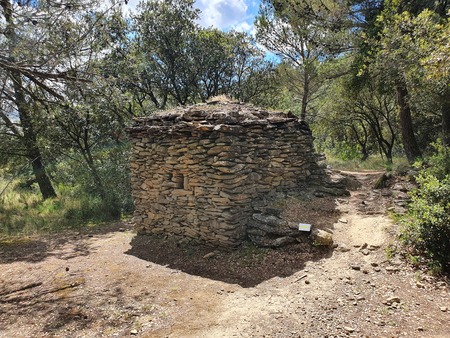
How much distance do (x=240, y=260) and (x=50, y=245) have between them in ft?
14.8

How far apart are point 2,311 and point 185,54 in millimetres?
9747

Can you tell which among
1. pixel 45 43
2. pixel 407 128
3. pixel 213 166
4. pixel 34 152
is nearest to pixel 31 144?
pixel 34 152

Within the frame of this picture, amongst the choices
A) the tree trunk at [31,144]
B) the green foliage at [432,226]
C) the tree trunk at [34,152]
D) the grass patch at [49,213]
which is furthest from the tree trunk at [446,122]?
the tree trunk at [34,152]

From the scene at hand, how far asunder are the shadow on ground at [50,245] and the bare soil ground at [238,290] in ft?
0.21

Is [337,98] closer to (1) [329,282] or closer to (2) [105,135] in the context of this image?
(2) [105,135]

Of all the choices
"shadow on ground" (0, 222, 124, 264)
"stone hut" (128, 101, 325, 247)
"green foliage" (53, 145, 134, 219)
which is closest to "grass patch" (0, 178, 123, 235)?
"green foliage" (53, 145, 134, 219)

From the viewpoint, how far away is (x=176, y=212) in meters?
5.69

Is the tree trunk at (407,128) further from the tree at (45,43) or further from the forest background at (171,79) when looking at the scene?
the tree at (45,43)

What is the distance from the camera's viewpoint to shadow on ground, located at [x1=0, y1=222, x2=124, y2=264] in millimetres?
5695

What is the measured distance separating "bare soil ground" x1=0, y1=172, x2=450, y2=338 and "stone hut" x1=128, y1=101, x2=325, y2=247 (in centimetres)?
53

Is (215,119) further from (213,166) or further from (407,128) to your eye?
(407,128)

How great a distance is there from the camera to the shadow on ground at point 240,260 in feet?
14.0

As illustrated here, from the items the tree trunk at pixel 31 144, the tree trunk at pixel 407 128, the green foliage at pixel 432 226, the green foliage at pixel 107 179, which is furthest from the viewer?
the green foliage at pixel 107 179

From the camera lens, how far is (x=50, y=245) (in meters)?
6.48
